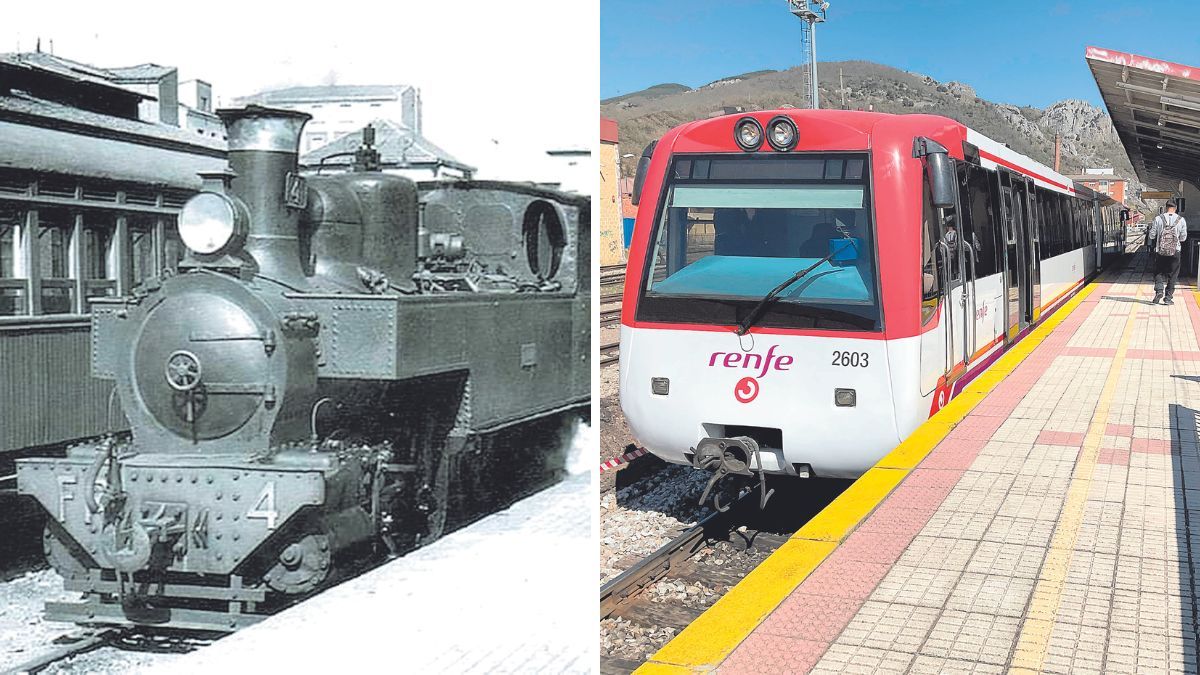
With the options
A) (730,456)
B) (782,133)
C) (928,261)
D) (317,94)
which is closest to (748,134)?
(782,133)

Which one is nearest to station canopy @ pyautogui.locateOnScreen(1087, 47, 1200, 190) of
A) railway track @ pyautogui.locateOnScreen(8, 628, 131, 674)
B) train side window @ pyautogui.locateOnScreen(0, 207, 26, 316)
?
train side window @ pyautogui.locateOnScreen(0, 207, 26, 316)

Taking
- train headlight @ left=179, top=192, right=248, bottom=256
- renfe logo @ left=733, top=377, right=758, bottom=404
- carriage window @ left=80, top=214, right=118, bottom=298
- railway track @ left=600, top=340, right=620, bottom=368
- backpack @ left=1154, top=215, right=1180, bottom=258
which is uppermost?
backpack @ left=1154, top=215, right=1180, bottom=258

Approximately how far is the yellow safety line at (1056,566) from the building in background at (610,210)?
7774 millimetres

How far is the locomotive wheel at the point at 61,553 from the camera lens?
5.02 metres

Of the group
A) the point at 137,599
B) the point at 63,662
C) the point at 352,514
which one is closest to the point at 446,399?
the point at 352,514

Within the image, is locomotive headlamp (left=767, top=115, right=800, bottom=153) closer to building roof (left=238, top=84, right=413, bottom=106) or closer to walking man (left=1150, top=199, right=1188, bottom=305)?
building roof (left=238, top=84, right=413, bottom=106)

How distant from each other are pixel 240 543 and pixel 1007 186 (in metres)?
5.86

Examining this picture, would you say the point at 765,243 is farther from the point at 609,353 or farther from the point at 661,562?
the point at 609,353

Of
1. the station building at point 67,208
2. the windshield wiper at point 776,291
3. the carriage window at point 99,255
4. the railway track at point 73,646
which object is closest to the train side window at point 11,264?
the station building at point 67,208

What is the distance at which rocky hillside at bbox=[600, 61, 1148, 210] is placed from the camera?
207ft

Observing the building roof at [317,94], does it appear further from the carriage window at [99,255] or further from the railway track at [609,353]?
the railway track at [609,353]

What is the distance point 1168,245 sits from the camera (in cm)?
1191

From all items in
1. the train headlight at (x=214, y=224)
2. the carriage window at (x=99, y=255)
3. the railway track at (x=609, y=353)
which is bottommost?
the railway track at (x=609, y=353)

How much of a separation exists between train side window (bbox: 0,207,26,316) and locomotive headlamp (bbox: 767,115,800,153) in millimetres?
3484
